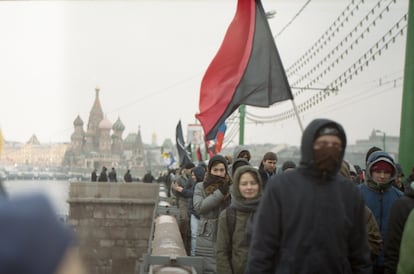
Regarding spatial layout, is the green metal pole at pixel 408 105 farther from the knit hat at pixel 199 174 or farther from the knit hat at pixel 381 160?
the knit hat at pixel 381 160

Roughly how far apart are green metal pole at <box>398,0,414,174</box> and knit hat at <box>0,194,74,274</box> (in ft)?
24.2

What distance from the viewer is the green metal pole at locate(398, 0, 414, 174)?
7.75 m

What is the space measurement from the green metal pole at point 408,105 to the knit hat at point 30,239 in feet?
24.2

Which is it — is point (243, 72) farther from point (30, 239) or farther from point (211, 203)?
point (30, 239)

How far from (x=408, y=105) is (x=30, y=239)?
7.47 meters

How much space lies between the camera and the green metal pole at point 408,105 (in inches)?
305

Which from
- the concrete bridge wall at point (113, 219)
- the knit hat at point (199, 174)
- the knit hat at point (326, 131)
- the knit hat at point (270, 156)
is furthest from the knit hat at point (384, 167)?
the concrete bridge wall at point (113, 219)

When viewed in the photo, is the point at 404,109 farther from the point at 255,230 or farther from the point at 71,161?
the point at 71,161

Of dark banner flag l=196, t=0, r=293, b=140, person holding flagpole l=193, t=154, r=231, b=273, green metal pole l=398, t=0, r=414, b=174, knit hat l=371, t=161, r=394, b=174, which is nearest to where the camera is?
knit hat l=371, t=161, r=394, b=174

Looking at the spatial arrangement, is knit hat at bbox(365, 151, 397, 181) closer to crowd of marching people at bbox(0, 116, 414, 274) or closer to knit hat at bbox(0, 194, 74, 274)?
crowd of marching people at bbox(0, 116, 414, 274)

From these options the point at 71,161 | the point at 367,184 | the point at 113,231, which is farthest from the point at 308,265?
the point at 71,161

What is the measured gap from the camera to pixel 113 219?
24.7m

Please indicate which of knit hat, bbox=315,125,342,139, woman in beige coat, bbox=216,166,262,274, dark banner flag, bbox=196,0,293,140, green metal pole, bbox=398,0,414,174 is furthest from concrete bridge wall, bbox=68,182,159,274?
knit hat, bbox=315,125,342,139

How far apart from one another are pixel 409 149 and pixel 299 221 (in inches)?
207
